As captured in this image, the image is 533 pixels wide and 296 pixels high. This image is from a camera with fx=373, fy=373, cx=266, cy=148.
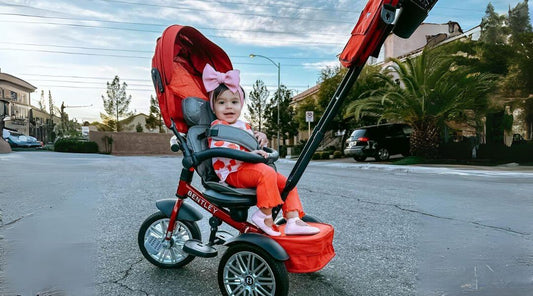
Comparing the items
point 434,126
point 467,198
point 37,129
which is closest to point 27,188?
point 467,198

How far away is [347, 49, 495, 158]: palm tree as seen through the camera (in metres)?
18.9

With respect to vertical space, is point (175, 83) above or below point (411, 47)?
below

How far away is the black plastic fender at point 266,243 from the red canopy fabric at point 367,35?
125cm

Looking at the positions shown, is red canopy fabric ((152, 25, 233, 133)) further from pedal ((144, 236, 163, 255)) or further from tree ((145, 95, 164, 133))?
tree ((145, 95, 164, 133))

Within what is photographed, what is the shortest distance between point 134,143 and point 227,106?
152ft

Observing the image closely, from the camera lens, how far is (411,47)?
114 ft

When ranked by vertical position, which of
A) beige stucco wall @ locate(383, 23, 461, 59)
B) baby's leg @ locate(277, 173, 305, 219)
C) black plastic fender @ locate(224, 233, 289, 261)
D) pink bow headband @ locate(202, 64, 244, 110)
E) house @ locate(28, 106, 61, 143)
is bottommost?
black plastic fender @ locate(224, 233, 289, 261)

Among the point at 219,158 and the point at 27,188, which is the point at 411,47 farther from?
the point at 219,158

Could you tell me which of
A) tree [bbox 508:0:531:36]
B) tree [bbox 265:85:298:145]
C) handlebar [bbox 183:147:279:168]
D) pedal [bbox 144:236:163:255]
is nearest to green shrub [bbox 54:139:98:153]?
tree [bbox 265:85:298:145]

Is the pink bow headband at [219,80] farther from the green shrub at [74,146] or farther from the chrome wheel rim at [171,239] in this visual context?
the green shrub at [74,146]

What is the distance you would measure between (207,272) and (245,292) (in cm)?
68

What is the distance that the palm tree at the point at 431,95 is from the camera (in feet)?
62.0

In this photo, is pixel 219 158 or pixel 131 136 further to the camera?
pixel 131 136

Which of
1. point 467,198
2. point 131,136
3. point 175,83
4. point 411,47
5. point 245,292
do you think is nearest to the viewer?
point 245,292
